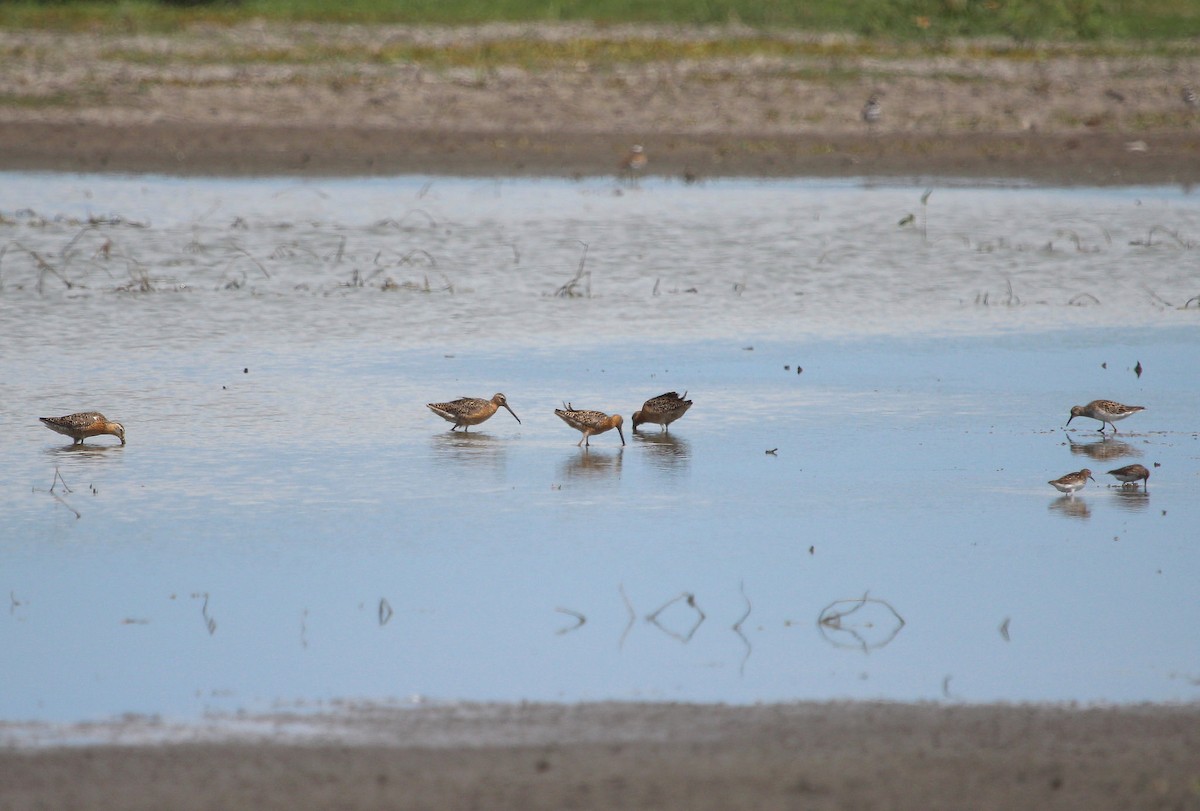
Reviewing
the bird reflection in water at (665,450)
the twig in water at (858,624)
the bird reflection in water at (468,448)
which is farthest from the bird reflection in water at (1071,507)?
the bird reflection in water at (468,448)

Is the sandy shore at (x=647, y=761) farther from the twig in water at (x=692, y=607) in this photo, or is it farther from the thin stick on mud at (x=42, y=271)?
the thin stick on mud at (x=42, y=271)

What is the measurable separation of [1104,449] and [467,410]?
153 inches

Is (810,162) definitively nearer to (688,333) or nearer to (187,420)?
(688,333)

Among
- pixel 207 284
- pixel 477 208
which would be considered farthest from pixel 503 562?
pixel 477 208

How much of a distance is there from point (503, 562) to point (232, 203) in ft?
47.3

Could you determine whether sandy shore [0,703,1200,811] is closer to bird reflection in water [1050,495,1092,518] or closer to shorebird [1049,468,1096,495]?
bird reflection in water [1050,495,1092,518]

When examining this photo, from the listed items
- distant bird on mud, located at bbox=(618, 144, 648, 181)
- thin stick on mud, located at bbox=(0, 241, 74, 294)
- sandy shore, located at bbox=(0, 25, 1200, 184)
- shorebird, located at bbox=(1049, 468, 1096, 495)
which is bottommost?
shorebird, located at bbox=(1049, 468, 1096, 495)

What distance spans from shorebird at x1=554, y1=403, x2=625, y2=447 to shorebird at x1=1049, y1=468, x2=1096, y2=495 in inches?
103

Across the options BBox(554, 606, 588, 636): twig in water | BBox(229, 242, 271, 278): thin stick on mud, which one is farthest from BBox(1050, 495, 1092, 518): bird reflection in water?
BBox(229, 242, 271, 278): thin stick on mud

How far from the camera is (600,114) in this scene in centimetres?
2614

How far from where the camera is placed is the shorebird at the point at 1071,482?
8898 millimetres

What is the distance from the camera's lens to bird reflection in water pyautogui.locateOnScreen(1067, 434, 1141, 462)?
9945 mm

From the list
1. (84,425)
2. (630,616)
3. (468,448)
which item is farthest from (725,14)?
(630,616)

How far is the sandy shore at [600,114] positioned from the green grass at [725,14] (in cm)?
282
